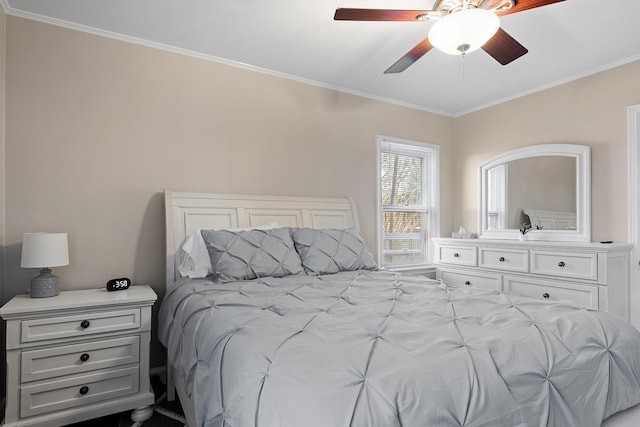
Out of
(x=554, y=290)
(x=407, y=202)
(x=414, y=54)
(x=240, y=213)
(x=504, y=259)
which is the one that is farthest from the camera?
(x=407, y=202)

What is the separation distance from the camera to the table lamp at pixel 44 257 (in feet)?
6.65

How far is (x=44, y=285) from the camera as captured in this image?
2.09 m

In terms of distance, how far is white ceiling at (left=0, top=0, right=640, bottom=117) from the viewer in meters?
2.26

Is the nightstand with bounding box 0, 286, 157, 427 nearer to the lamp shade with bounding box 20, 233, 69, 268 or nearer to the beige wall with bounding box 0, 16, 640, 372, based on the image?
the lamp shade with bounding box 20, 233, 69, 268

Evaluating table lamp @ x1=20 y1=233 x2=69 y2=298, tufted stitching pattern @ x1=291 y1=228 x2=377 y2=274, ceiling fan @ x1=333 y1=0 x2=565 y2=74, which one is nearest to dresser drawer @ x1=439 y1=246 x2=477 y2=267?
tufted stitching pattern @ x1=291 y1=228 x2=377 y2=274

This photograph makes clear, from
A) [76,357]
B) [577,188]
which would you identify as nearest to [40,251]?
[76,357]

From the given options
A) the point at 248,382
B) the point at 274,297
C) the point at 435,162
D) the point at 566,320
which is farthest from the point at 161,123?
the point at 435,162

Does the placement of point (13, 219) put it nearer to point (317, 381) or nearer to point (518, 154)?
point (317, 381)

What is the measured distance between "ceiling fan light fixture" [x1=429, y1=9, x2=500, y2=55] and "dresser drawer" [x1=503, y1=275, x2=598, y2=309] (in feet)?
6.50

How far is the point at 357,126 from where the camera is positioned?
3.71 m

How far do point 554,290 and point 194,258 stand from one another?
9.53ft

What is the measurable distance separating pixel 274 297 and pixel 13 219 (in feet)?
5.90

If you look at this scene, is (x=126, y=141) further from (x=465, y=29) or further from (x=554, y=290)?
(x=554, y=290)

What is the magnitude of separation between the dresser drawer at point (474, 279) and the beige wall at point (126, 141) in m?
1.78
